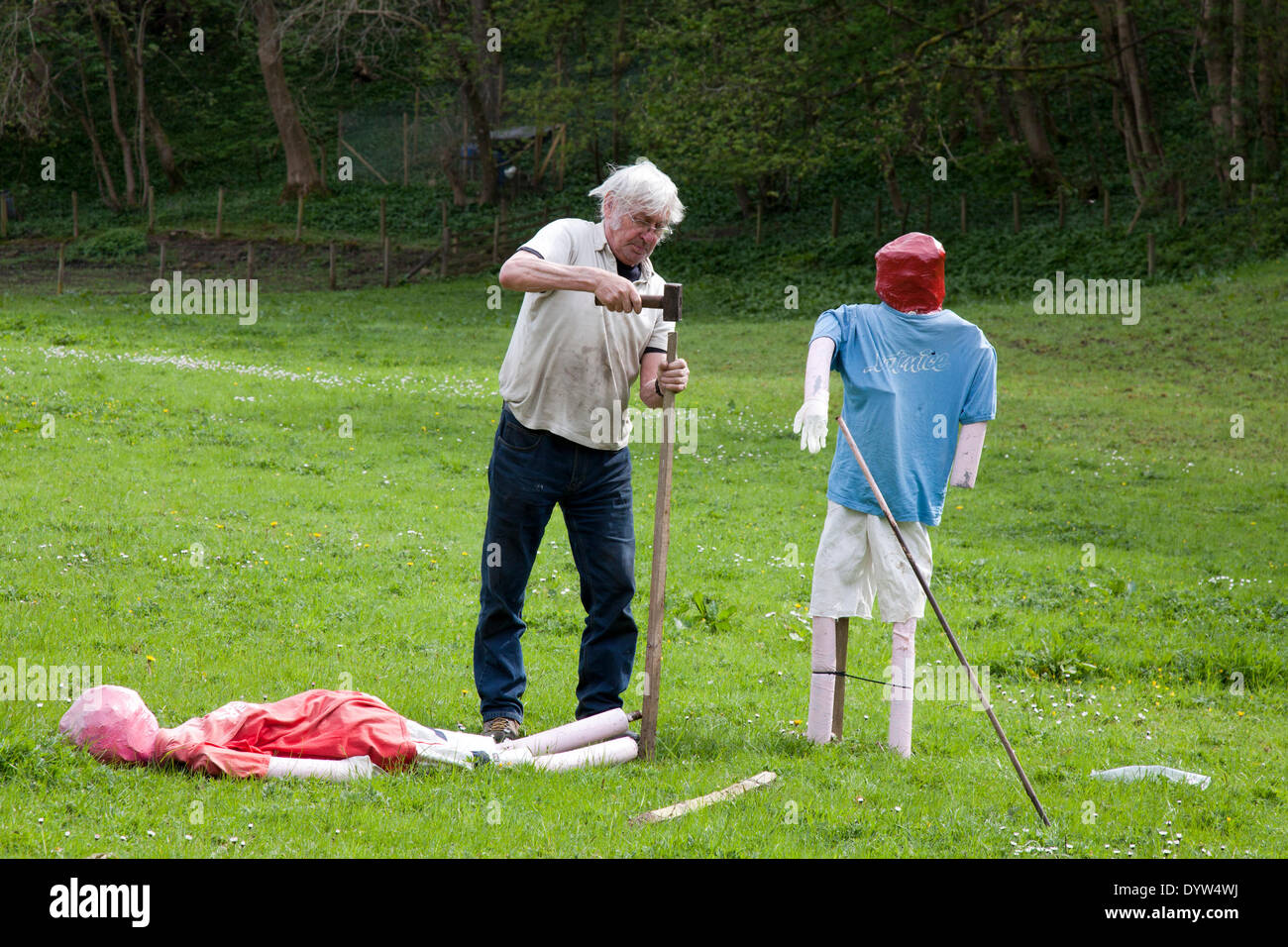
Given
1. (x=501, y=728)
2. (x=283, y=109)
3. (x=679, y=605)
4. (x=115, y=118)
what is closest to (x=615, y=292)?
(x=501, y=728)

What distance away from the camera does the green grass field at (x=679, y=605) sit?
191 inches

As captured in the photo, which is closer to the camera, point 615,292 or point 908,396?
point 615,292

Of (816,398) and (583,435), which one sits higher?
(816,398)

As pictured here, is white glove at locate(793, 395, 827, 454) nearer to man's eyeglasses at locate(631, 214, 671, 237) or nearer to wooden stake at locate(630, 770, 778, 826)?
man's eyeglasses at locate(631, 214, 671, 237)

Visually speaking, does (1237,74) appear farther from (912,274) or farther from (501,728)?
(501,728)

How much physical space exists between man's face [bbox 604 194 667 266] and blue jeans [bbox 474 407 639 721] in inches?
35.6

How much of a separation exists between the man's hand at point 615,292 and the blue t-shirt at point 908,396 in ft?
3.45

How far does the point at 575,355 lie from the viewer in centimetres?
575

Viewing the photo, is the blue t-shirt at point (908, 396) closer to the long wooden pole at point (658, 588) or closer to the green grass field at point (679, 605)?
the long wooden pole at point (658, 588)

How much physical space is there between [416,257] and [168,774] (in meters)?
33.2

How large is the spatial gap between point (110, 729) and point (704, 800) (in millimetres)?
2434

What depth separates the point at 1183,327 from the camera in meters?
22.6

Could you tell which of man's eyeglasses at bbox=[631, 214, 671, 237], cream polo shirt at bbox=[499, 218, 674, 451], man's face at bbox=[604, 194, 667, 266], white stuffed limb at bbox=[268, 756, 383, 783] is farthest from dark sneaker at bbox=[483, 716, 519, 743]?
man's eyeglasses at bbox=[631, 214, 671, 237]
